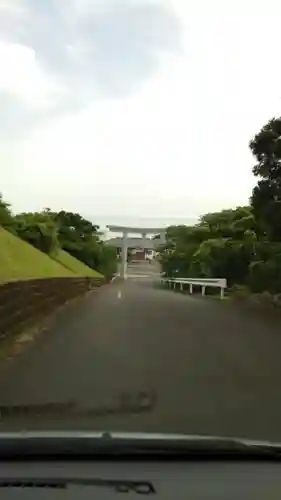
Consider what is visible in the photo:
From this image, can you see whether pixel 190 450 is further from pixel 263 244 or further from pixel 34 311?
pixel 263 244

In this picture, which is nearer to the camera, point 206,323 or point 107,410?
point 107,410

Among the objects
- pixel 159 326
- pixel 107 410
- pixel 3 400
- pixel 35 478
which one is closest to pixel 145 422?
pixel 107 410

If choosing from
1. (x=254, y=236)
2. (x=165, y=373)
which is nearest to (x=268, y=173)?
(x=254, y=236)

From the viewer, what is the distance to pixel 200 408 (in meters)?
7.96

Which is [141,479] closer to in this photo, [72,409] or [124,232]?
[72,409]

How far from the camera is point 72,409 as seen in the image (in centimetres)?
780

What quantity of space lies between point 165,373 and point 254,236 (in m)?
28.1

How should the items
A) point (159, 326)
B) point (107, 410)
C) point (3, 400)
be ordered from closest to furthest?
1. point (107, 410)
2. point (3, 400)
3. point (159, 326)

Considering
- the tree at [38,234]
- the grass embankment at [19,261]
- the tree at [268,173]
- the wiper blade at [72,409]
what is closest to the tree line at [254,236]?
the tree at [268,173]

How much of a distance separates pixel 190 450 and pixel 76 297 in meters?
29.5

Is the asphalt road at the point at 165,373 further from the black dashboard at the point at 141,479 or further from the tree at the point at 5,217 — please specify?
the tree at the point at 5,217

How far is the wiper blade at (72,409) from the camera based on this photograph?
7.50m

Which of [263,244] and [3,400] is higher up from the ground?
[263,244]

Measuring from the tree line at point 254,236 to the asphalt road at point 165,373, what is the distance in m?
8.37
